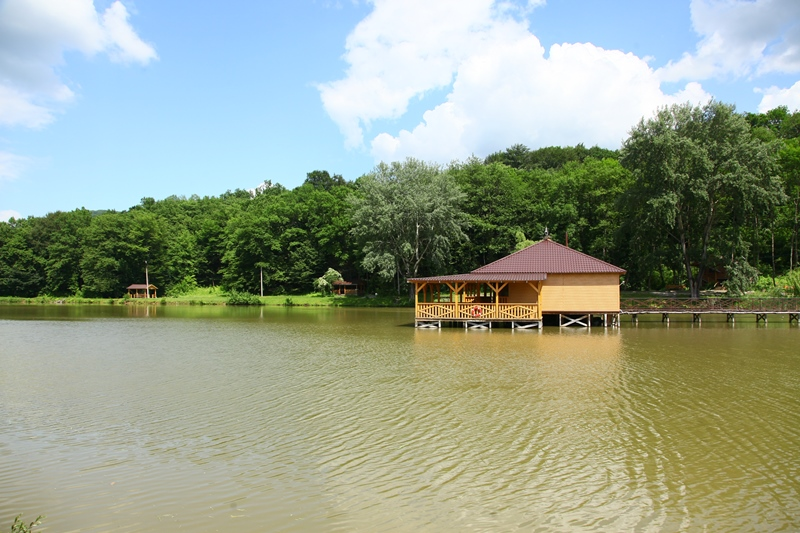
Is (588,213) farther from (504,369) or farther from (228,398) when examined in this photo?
(228,398)

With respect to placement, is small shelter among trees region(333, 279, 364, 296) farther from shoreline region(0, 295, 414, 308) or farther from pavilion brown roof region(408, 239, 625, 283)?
pavilion brown roof region(408, 239, 625, 283)

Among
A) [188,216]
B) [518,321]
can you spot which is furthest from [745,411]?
[188,216]

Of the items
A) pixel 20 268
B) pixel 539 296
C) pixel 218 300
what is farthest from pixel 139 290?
pixel 539 296

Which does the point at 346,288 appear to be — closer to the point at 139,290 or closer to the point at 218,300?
the point at 218,300

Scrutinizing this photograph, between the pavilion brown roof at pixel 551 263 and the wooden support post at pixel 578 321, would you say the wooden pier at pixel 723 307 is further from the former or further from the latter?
the pavilion brown roof at pixel 551 263

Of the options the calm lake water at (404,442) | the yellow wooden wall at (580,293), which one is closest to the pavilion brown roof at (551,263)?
the yellow wooden wall at (580,293)

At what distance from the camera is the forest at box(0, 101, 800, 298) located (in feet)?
120

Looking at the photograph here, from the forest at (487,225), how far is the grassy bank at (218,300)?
1.87 metres

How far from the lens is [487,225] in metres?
48.5

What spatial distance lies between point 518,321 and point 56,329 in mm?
23147

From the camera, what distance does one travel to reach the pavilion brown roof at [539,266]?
27.3 m

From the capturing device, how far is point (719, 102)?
3691 cm

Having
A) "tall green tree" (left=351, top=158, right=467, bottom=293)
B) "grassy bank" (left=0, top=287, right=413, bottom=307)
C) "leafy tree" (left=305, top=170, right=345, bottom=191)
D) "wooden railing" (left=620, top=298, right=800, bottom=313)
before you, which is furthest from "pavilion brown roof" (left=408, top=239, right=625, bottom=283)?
"leafy tree" (left=305, top=170, right=345, bottom=191)

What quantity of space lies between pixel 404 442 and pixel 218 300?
52.2m
